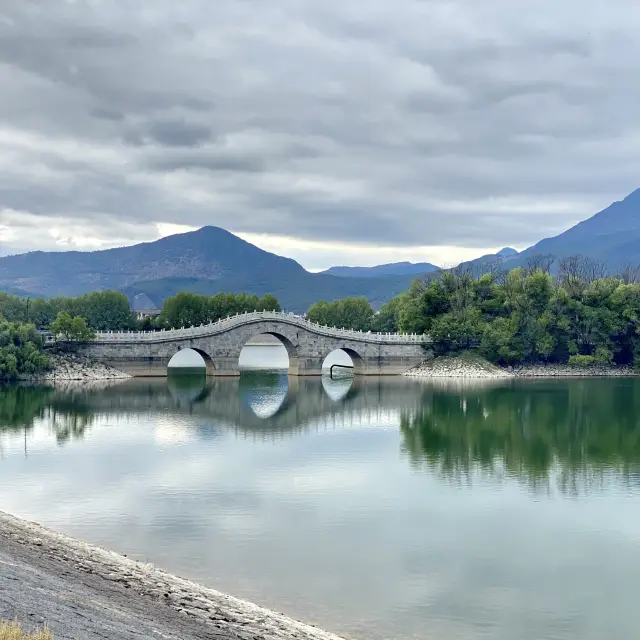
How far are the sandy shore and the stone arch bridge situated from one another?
148 ft

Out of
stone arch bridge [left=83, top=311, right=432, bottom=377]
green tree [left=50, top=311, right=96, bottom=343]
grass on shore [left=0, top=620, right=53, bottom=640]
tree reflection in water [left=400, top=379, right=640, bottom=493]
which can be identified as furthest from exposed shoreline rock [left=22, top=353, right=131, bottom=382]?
grass on shore [left=0, top=620, right=53, bottom=640]

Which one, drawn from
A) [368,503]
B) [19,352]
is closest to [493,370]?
[19,352]

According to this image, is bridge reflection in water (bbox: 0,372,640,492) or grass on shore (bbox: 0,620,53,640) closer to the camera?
grass on shore (bbox: 0,620,53,640)

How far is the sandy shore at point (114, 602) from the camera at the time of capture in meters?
13.5

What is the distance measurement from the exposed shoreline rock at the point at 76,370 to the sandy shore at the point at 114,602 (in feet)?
137

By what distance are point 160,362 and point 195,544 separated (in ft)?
147

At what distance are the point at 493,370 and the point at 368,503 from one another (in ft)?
154

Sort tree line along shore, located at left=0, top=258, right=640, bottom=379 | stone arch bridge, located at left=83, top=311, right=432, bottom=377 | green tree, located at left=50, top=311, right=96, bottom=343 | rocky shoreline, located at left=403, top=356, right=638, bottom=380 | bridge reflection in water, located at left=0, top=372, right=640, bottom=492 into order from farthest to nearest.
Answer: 1. tree line along shore, located at left=0, top=258, right=640, bottom=379
2. rocky shoreline, located at left=403, top=356, right=638, bottom=380
3. stone arch bridge, located at left=83, top=311, right=432, bottom=377
4. green tree, located at left=50, top=311, right=96, bottom=343
5. bridge reflection in water, located at left=0, top=372, right=640, bottom=492


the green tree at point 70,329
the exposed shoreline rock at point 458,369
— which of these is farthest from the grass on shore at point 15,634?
the exposed shoreline rock at point 458,369

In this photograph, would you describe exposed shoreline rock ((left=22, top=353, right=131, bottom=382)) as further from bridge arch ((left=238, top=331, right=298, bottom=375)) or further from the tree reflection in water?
the tree reflection in water

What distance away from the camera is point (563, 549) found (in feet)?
68.5

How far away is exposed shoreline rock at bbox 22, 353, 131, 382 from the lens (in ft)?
196

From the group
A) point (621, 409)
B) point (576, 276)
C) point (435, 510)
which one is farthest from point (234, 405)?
point (576, 276)

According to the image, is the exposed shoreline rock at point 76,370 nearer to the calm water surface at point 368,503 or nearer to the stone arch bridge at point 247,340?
the stone arch bridge at point 247,340
